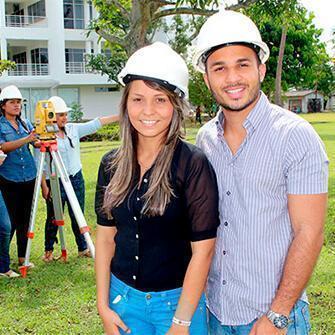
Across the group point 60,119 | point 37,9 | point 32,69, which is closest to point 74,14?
point 37,9

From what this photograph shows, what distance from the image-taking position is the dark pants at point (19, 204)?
5.17 metres

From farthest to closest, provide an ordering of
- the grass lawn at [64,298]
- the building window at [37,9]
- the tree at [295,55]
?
the building window at [37,9] → the tree at [295,55] → the grass lawn at [64,298]

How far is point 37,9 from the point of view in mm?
33094

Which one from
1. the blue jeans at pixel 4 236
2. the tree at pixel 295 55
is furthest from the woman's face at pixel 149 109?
the tree at pixel 295 55

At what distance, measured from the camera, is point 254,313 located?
6.25ft

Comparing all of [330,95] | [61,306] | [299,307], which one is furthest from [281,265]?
[330,95]

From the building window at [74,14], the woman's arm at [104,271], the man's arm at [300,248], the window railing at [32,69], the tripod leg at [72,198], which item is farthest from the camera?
the building window at [74,14]

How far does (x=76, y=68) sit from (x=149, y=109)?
32608mm

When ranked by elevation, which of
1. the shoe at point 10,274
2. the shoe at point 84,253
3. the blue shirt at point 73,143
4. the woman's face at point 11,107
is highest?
the woman's face at point 11,107

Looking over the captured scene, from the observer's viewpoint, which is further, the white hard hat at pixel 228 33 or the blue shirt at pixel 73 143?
the blue shirt at pixel 73 143

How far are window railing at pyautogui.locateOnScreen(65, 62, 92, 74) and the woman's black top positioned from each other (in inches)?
1266

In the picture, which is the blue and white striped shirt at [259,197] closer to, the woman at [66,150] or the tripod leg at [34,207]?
the tripod leg at [34,207]

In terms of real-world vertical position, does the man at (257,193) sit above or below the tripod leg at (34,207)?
above

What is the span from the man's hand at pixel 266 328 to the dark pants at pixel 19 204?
384 centimetres
